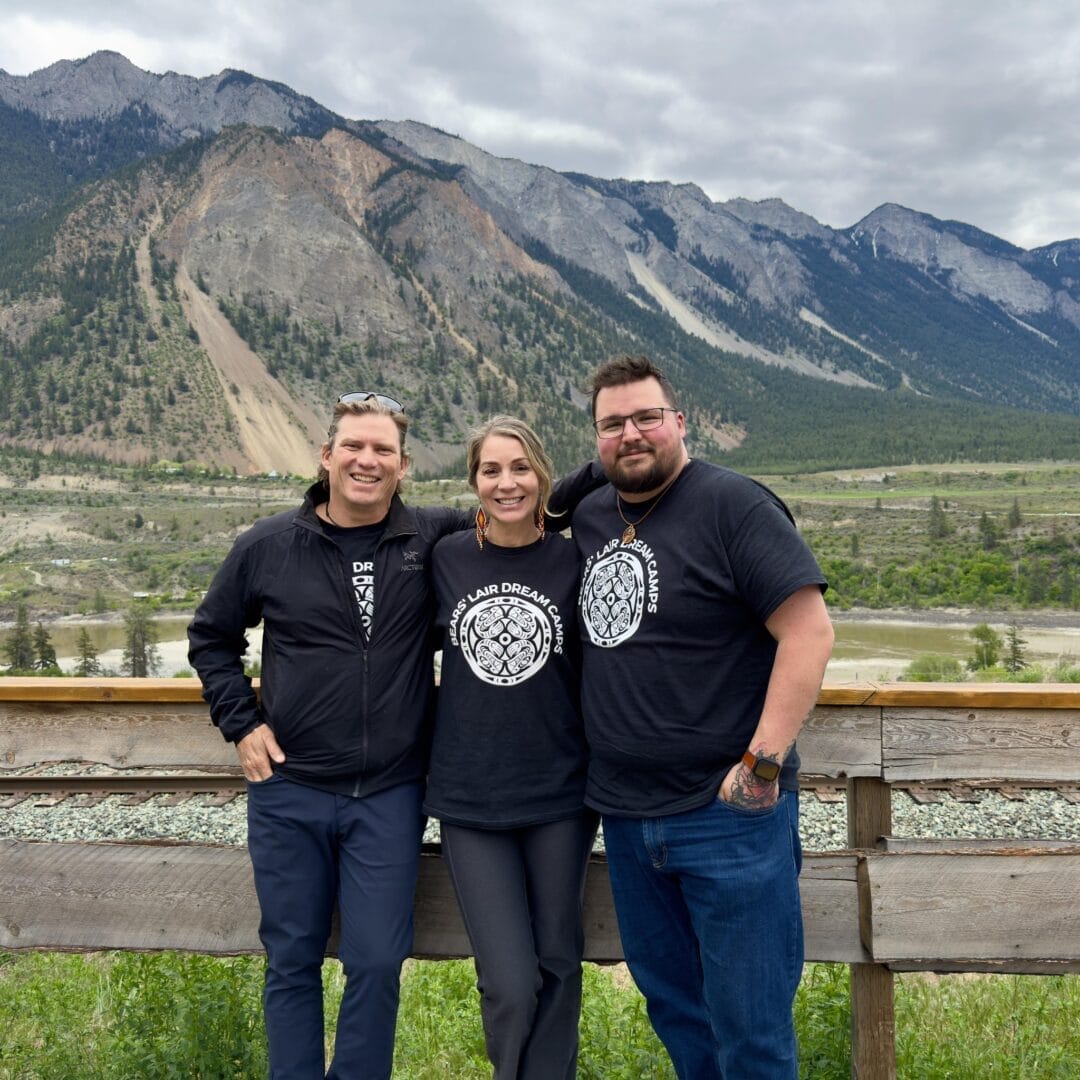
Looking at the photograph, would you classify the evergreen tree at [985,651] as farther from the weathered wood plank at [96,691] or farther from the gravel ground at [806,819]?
the weathered wood plank at [96,691]

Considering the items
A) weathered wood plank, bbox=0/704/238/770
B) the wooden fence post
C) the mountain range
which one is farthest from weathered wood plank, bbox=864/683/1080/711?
the mountain range

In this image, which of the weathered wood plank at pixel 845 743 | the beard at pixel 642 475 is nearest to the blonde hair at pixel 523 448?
the beard at pixel 642 475

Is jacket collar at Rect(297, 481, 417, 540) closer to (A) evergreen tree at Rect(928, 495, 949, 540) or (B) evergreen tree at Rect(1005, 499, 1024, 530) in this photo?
(A) evergreen tree at Rect(928, 495, 949, 540)

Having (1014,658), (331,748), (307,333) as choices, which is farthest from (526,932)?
(307,333)

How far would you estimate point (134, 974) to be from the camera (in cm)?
362

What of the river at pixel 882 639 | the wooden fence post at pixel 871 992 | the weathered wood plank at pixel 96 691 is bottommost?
the river at pixel 882 639

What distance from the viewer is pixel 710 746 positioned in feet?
8.66

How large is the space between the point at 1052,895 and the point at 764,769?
3.91 feet

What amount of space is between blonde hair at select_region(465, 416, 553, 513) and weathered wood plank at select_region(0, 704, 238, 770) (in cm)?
120

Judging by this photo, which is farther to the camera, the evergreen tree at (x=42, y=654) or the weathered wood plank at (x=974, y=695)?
the evergreen tree at (x=42, y=654)

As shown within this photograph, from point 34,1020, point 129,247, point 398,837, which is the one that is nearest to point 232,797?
point 34,1020

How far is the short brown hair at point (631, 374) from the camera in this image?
9.50 ft

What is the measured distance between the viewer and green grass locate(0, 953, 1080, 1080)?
3203mm

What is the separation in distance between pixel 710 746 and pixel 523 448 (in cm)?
104
